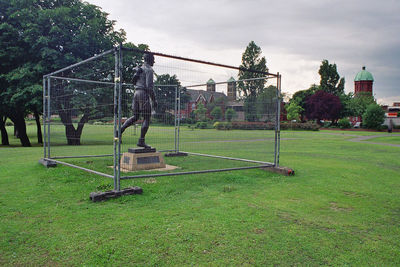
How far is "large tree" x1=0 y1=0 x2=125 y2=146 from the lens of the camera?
20.1 m

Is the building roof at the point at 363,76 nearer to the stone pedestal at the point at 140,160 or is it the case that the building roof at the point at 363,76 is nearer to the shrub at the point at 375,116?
the shrub at the point at 375,116

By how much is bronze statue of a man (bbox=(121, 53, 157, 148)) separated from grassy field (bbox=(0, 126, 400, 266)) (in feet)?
7.83

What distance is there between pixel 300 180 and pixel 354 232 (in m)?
3.86

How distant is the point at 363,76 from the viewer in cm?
10062

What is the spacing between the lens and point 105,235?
416 cm

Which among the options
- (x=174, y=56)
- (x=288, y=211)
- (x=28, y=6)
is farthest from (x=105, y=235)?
(x=28, y=6)

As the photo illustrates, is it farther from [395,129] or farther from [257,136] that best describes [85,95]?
[395,129]

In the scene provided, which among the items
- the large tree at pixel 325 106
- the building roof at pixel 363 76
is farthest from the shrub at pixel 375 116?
the building roof at pixel 363 76

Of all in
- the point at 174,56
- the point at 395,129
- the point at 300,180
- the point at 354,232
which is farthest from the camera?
the point at 395,129

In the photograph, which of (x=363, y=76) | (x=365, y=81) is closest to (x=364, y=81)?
(x=365, y=81)

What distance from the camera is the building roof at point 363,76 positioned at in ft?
329

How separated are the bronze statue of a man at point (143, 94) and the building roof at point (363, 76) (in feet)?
360

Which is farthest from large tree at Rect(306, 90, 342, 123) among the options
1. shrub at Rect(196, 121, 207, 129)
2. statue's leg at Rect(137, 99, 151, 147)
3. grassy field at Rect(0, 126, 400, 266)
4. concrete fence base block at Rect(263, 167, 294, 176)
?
statue's leg at Rect(137, 99, 151, 147)

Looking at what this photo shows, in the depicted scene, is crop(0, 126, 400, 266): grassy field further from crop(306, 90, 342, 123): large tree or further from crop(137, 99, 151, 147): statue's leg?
crop(306, 90, 342, 123): large tree
